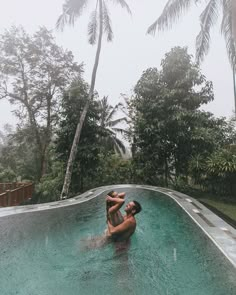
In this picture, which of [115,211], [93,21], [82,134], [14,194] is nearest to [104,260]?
[115,211]

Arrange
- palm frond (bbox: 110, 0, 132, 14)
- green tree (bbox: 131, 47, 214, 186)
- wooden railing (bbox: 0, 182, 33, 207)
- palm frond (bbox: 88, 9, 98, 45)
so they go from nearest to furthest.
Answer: wooden railing (bbox: 0, 182, 33, 207) → palm frond (bbox: 88, 9, 98, 45) → palm frond (bbox: 110, 0, 132, 14) → green tree (bbox: 131, 47, 214, 186)

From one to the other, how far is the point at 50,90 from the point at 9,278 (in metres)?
15.4

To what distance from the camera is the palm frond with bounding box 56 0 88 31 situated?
12.2 m

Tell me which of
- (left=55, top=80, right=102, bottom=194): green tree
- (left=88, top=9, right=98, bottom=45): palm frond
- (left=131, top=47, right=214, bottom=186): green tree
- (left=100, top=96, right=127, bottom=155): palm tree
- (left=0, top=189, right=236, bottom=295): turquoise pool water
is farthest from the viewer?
(left=100, top=96, right=127, bottom=155): palm tree

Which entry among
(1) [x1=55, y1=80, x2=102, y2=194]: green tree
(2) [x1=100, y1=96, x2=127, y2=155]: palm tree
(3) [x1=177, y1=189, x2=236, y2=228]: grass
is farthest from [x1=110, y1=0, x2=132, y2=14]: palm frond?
(3) [x1=177, y1=189, x2=236, y2=228]: grass

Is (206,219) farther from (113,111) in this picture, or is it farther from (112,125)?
(113,111)

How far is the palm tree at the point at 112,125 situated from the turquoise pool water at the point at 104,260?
1387 cm

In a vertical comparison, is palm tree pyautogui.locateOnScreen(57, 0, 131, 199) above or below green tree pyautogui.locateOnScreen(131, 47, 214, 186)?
above

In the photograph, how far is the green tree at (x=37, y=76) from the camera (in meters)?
17.0

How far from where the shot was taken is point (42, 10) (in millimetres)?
15102

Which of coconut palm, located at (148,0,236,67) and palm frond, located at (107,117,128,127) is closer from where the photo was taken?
coconut palm, located at (148,0,236,67)

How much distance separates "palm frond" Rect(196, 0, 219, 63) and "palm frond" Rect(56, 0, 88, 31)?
550cm

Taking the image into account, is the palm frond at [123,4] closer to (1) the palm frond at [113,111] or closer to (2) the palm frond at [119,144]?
(1) the palm frond at [113,111]

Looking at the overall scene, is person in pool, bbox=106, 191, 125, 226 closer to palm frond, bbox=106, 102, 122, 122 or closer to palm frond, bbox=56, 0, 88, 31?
palm frond, bbox=56, 0, 88, 31
